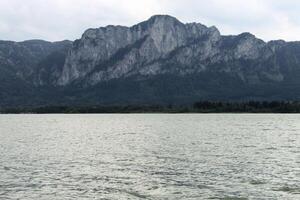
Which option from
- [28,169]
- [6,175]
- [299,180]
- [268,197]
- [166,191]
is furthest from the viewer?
[28,169]

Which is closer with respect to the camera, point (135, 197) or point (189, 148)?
point (135, 197)

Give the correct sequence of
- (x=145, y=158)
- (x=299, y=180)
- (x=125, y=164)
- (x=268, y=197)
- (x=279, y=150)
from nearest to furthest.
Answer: (x=268, y=197) → (x=299, y=180) → (x=125, y=164) → (x=145, y=158) → (x=279, y=150)

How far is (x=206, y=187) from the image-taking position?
160ft

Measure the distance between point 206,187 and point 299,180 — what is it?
441 inches

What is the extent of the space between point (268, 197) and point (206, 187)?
23.2ft

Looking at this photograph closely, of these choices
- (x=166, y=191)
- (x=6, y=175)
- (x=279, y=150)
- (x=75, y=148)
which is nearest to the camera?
(x=166, y=191)

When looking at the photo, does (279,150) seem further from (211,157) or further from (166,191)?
(166,191)

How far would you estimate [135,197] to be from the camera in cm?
4431

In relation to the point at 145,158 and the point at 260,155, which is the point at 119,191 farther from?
the point at 260,155

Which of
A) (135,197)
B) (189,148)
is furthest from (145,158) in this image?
(135,197)

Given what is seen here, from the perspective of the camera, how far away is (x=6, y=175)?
5719 centimetres

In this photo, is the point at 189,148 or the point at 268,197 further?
the point at 189,148

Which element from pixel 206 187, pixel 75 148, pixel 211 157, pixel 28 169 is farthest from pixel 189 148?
pixel 206 187

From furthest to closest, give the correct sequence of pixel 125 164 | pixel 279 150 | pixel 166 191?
pixel 279 150 → pixel 125 164 → pixel 166 191
